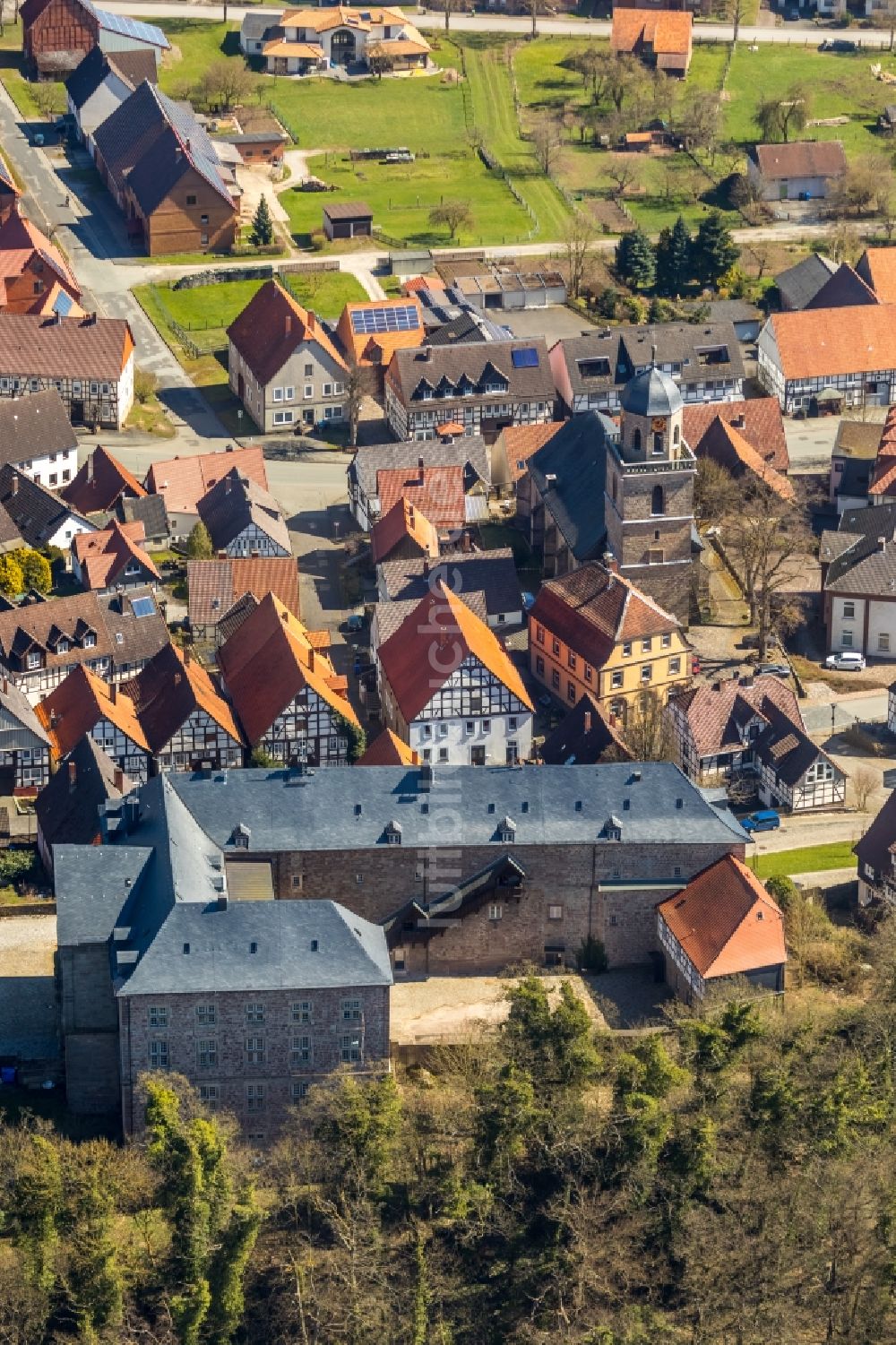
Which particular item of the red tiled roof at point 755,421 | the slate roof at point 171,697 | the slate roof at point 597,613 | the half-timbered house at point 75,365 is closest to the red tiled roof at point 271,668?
the slate roof at point 171,697

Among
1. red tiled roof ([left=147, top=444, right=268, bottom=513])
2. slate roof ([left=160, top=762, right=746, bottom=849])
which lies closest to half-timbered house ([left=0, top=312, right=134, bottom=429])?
red tiled roof ([left=147, top=444, right=268, bottom=513])

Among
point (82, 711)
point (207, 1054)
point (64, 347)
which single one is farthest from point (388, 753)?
point (64, 347)

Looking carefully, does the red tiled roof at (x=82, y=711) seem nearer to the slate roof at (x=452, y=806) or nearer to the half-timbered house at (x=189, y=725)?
the half-timbered house at (x=189, y=725)

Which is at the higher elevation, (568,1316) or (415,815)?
(415,815)

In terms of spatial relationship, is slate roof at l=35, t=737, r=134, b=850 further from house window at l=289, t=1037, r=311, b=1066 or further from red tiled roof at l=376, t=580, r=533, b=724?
house window at l=289, t=1037, r=311, b=1066

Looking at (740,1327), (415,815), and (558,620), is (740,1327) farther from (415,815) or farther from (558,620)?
(558,620)

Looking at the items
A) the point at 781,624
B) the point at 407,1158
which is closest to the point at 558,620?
the point at 781,624
